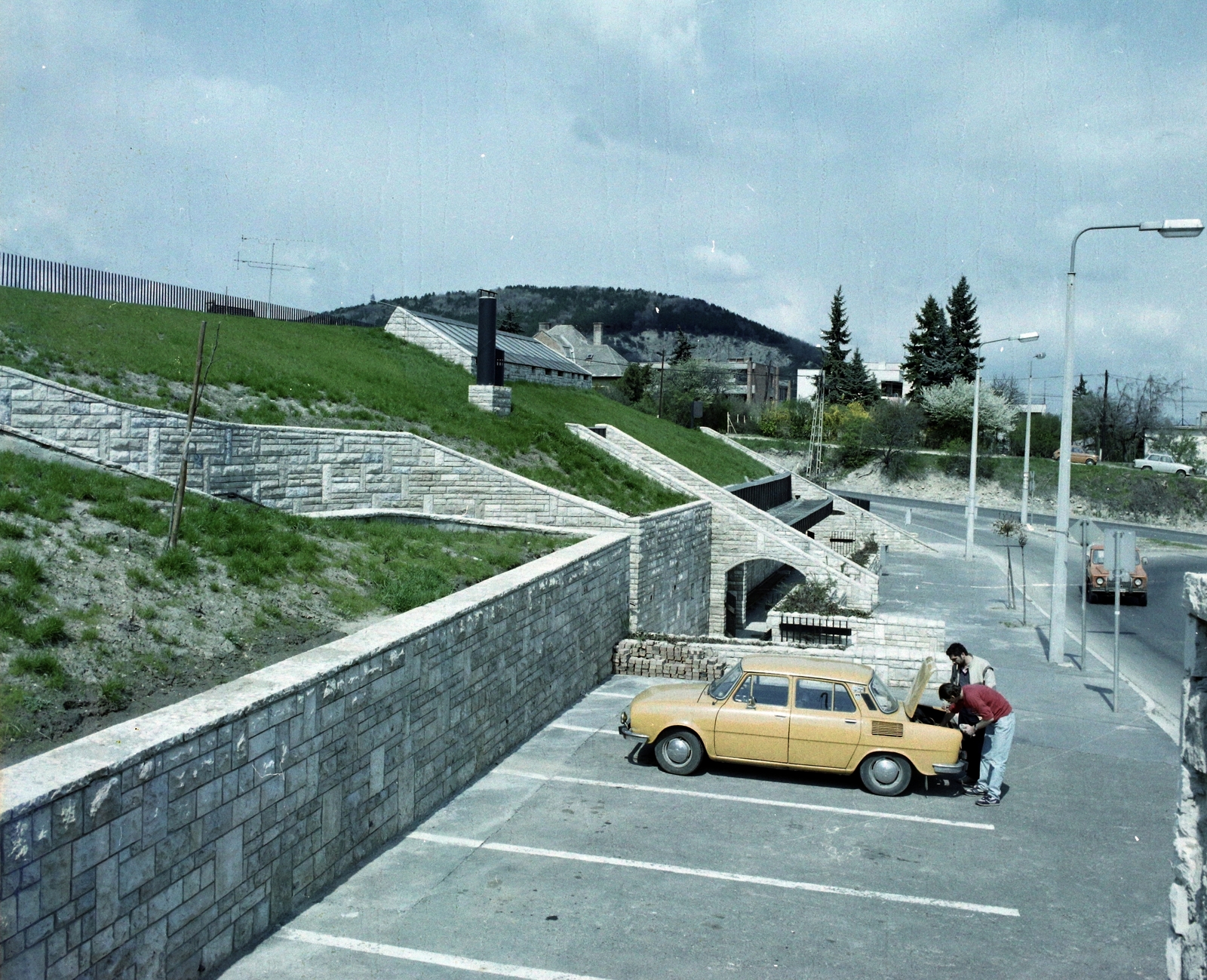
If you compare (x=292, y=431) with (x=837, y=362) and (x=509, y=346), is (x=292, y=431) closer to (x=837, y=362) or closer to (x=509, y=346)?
(x=509, y=346)

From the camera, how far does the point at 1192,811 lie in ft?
13.4

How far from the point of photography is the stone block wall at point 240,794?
15.8 ft

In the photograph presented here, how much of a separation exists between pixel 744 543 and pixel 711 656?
11397 mm

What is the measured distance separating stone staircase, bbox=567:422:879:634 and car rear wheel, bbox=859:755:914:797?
13.4 m

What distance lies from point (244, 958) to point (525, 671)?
598 cm

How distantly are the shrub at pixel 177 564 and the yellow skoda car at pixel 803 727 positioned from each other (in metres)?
4.98

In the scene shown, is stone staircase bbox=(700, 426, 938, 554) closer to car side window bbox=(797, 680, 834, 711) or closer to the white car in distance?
the white car in distance

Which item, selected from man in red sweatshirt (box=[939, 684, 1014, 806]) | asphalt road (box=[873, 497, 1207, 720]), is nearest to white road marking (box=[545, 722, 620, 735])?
man in red sweatshirt (box=[939, 684, 1014, 806])

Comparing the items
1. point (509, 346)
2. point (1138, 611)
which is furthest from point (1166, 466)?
point (509, 346)

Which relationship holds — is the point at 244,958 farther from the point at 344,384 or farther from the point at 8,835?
the point at 344,384

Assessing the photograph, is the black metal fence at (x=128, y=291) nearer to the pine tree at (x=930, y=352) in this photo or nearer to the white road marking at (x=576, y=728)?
the white road marking at (x=576, y=728)

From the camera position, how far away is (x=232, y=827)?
6285 millimetres

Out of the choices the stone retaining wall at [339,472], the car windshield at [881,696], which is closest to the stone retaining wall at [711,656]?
the stone retaining wall at [339,472]

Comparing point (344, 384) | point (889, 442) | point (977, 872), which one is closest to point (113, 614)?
point (977, 872)
